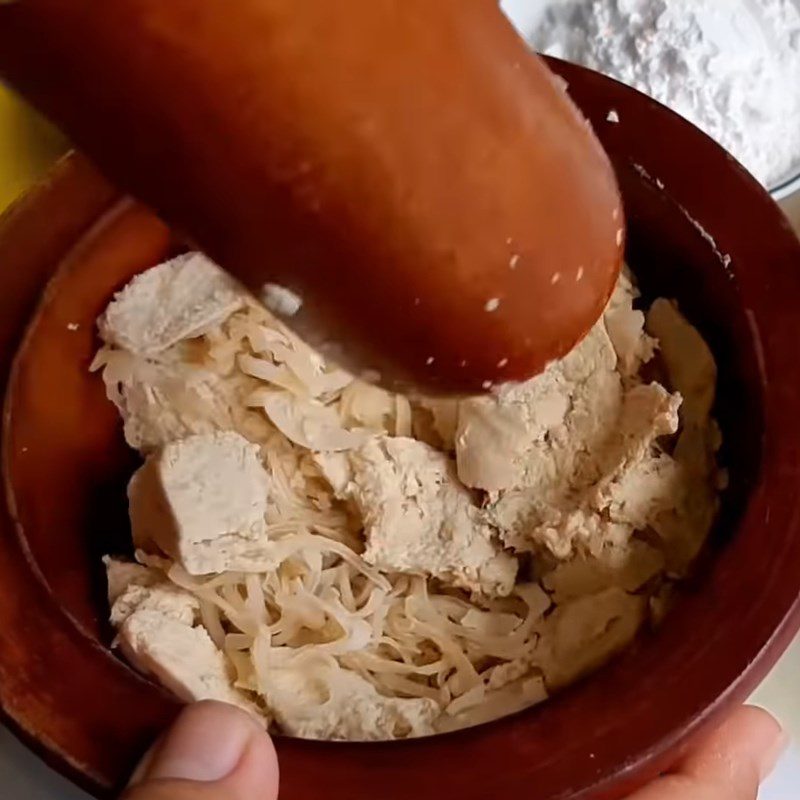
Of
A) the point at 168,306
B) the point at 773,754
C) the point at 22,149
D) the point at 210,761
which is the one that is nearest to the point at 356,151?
the point at 210,761

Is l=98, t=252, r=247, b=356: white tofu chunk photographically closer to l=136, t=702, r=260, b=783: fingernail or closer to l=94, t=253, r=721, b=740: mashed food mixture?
l=94, t=253, r=721, b=740: mashed food mixture

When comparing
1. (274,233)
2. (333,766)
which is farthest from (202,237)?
(333,766)

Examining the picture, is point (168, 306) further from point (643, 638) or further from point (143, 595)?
point (643, 638)

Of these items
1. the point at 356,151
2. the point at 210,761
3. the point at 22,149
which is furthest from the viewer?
the point at 22,149

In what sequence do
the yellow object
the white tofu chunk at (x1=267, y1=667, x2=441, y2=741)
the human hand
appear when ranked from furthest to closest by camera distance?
the yellow object < the white tofu chunk at (x1=267, y1=667, x2=441, y2=741) < the human hand

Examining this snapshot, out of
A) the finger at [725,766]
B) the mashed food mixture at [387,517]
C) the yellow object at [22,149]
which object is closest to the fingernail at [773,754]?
the finger at [725,766]

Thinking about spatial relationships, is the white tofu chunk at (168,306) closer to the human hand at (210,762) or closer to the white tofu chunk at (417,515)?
the white tofu chunk at (417,515)

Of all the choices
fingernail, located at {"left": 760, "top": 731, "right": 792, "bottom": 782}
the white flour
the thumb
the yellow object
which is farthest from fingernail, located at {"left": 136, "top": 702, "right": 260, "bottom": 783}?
the white flour
